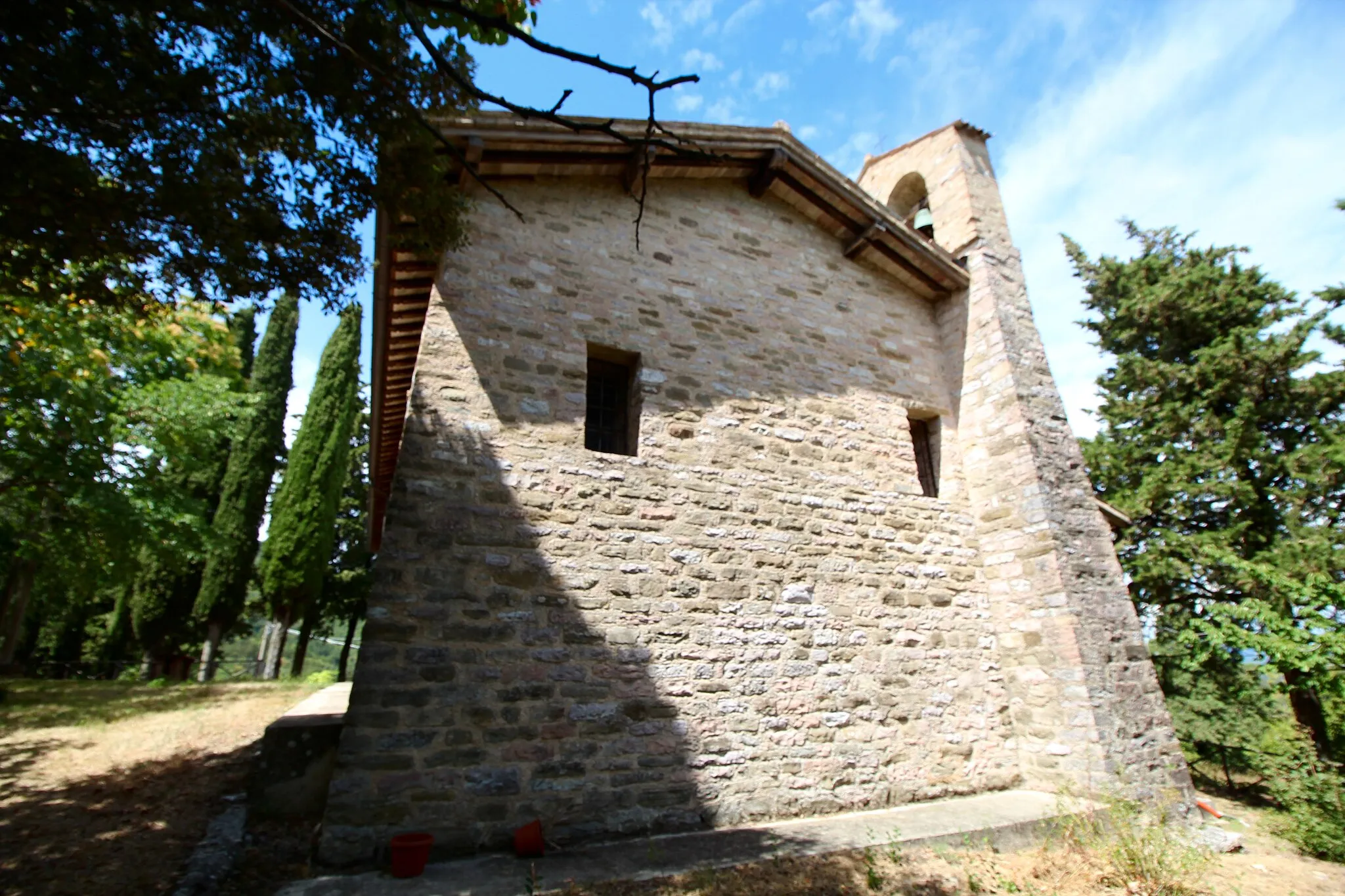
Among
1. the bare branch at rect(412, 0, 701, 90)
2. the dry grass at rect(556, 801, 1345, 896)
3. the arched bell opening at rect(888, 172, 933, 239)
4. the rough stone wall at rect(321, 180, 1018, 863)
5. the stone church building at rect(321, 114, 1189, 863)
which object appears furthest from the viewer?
the arched bell opening at rect(888, 172, 933, 239)

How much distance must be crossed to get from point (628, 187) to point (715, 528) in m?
3.65

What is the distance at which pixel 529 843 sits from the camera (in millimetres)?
3947

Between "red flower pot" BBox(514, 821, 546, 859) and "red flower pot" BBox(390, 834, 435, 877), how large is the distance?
593mm

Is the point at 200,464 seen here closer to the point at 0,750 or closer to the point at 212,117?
the point at 0,750

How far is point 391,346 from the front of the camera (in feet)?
21.5

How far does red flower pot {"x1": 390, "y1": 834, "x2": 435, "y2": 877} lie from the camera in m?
3.54

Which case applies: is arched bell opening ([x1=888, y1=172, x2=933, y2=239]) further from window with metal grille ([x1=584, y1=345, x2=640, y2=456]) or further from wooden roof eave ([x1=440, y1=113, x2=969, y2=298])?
window with metal grille ([x1=584, y1=345, x2=640, y2=456])

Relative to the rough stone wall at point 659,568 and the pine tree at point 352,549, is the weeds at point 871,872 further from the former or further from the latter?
the pine tree at point 352,549

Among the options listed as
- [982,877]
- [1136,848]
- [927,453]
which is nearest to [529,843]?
[982,877]

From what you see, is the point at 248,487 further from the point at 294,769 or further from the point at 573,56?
the point at 573,56

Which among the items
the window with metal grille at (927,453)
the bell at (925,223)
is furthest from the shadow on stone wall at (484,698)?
the bell at (925,223)

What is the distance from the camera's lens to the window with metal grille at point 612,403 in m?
5.75

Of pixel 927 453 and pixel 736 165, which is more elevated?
pixel 736 165

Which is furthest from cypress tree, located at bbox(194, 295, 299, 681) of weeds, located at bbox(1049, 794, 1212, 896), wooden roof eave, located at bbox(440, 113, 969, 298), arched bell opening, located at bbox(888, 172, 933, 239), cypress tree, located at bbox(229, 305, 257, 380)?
weeds, located at bbox(1049, 794, 1212, 896)
